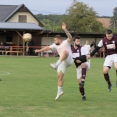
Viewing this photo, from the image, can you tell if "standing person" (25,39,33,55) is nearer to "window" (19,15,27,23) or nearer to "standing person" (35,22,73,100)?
"window" (19,15,27,23)

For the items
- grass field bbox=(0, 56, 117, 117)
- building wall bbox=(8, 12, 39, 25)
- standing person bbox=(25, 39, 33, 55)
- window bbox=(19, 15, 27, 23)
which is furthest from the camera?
window bbox=(19, 15, 27, 23)

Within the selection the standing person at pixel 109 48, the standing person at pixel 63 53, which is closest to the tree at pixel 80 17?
the standing person at pixel 109 48

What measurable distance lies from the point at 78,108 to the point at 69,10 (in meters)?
76.5

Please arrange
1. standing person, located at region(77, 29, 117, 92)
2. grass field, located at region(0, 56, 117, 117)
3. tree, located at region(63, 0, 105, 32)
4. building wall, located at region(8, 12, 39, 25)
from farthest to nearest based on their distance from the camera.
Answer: tree, located at region(63, 0, 105, 32), building wall, located at region(8, 12, 39, 25), standing person, located at region(77, 29, 117, 92), grass field, located at region(0, 56, 117, 117)

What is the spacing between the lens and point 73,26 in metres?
85.9

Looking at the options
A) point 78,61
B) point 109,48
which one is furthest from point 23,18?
point 78,61

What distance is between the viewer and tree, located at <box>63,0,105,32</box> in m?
85.1

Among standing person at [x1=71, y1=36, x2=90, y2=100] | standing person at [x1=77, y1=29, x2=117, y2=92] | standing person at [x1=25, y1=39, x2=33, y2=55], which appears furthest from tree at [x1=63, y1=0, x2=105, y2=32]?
standing person at [x1=71, y1=36, x2=90, y2=100]

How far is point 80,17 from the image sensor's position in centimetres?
8619

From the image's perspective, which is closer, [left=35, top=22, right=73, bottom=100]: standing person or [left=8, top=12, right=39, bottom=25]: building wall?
[left=35, top=22, right=73, bottom=100]: standing person

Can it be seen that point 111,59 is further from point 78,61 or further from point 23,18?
point 23,18

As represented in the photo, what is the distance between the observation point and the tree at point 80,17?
85.1 m

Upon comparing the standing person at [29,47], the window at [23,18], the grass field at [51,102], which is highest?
the window at [23,18]

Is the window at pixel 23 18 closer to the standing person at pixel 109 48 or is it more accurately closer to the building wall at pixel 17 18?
the building wall at pixel 17 18
